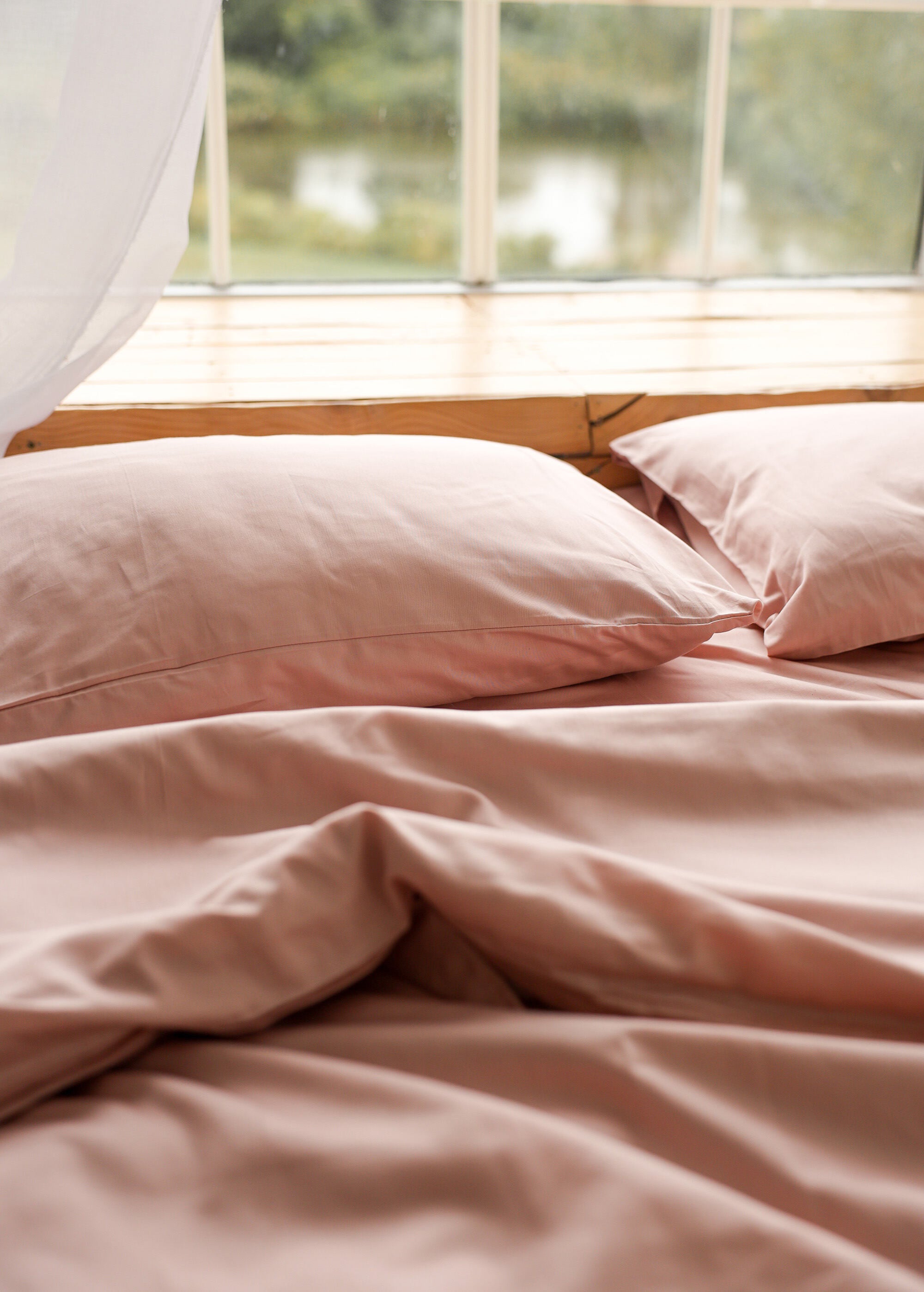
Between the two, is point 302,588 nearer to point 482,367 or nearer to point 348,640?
point 348,640

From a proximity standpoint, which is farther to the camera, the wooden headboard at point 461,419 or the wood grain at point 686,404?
the wood grain at point 686,404

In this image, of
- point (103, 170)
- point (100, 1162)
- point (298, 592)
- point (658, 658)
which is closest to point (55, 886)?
point (100, 1162)

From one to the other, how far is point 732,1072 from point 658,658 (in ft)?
1.89

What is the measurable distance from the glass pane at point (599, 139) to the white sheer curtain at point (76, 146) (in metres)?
1.56

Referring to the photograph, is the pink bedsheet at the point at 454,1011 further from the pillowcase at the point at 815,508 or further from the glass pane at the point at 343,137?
the glass pane at the point at 343,137

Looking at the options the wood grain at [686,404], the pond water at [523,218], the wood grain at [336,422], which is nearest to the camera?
the wood grain at [336,422]

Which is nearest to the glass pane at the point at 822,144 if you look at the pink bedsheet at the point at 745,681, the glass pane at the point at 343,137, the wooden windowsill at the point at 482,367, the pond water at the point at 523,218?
the pond water at the point at 523,218

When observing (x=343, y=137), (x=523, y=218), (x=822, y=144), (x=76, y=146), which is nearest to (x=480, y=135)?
(x=523, y=218)

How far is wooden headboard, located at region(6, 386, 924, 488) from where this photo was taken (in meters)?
1.57

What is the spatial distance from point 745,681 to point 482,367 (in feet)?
2.82

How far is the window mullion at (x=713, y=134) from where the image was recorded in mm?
2600

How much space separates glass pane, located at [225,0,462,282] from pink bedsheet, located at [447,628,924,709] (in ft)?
5.73

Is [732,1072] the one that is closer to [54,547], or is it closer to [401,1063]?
[401,1063]

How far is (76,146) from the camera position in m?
1.14
